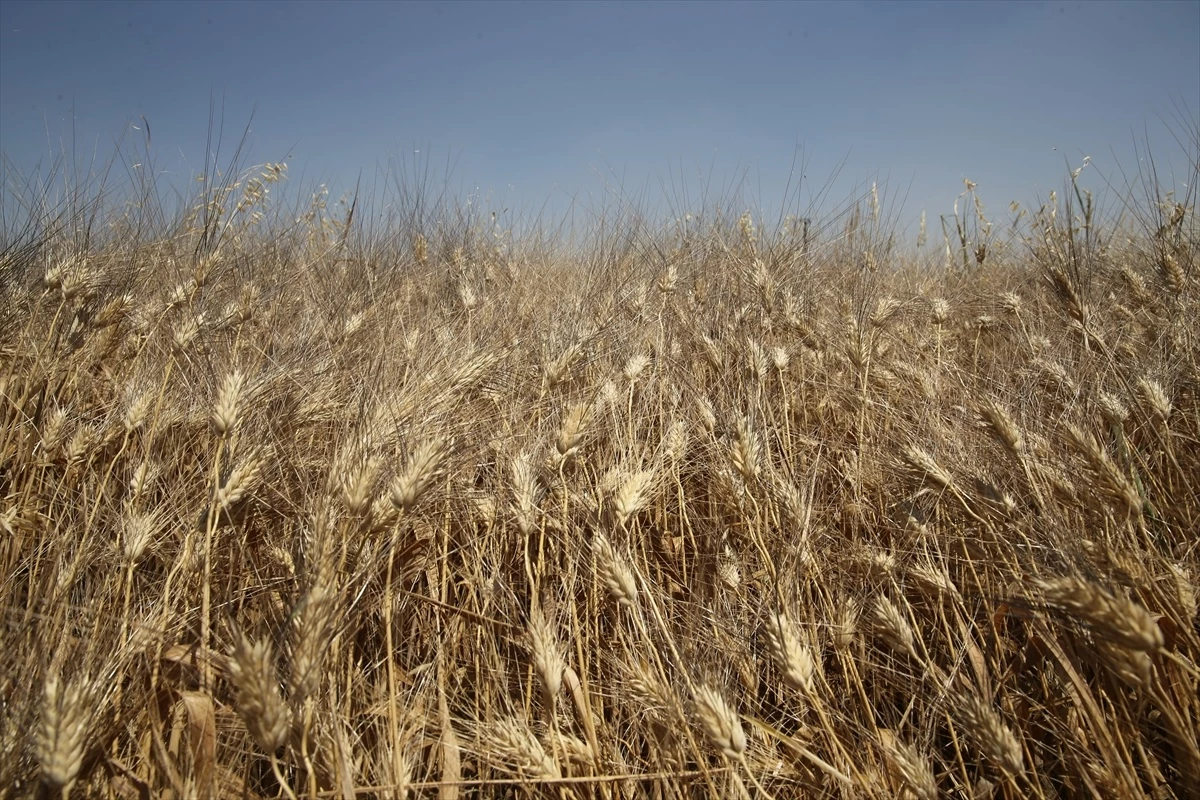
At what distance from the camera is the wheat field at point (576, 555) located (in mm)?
1050

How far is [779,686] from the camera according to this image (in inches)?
53.1

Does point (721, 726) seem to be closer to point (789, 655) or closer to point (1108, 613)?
point (789, 655)

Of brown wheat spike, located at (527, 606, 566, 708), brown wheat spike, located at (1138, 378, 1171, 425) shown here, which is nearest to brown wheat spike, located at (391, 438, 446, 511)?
brown wheat spike, located at (527, 606, 566, 708)

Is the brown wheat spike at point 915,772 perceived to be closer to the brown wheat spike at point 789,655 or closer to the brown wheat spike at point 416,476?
the brown wheat spike at point 789,655

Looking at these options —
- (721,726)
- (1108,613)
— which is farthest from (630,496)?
(1108,613)

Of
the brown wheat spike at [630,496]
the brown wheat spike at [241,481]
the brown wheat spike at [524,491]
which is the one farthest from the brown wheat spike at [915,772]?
the brown wheat spike at [241,481]

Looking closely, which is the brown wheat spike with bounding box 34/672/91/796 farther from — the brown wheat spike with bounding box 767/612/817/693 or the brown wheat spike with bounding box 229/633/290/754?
the brown wheat spike with bounding box 767/612/817/693

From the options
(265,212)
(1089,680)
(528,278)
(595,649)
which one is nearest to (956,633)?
(1089,680)

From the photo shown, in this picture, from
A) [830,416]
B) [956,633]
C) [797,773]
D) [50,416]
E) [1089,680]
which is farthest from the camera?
[830,416]

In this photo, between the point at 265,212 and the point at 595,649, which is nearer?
the point at 595,649

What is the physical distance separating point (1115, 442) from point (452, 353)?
1678 millimetres

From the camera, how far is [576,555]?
147cm

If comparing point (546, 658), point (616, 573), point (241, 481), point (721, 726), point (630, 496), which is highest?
point (241, 481)

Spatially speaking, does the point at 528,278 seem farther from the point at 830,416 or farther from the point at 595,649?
the point at 595,649
